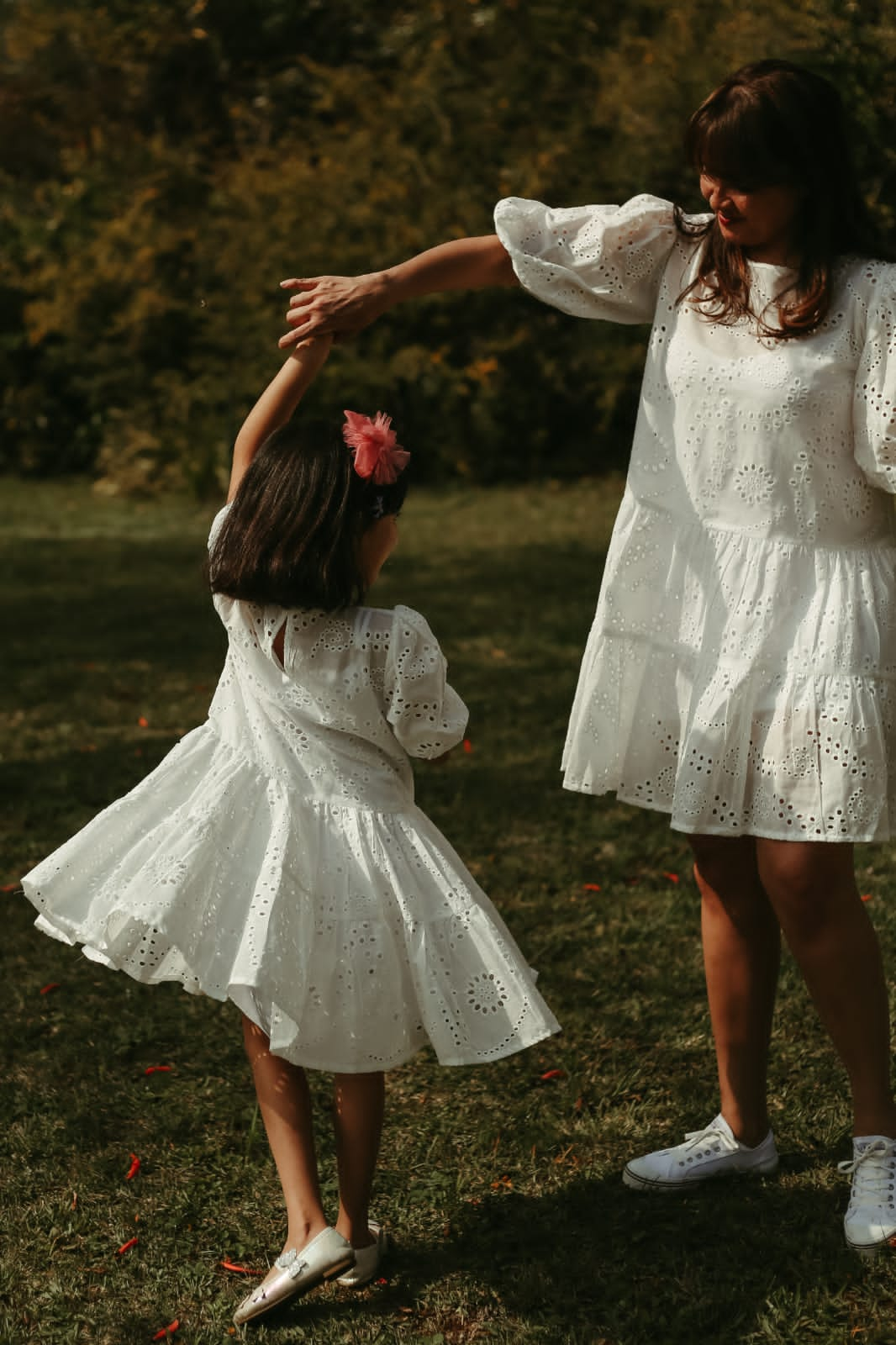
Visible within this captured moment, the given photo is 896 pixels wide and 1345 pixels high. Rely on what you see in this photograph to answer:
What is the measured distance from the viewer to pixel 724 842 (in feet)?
9.41

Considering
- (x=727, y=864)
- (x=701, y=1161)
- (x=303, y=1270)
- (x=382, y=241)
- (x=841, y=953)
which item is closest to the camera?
(x=303, y=1270)

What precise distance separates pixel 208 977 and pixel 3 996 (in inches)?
62.3

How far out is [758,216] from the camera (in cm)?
260

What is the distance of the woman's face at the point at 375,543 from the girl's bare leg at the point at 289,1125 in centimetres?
79

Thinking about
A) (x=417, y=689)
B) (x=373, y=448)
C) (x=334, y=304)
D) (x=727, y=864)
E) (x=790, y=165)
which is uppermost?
(x=790, y=165)

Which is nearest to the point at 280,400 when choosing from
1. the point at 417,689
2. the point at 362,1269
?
the point at 417,689

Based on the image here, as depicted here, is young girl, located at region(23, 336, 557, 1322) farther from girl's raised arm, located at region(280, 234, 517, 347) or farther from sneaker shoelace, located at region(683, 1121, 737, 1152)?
sneaker shoelace, located at region(683, 1121, 737, 1152)

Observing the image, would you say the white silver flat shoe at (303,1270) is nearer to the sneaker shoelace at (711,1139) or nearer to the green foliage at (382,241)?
the sneaker shoelace at (711,1139)

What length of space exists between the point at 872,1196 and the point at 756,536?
46.5 inches

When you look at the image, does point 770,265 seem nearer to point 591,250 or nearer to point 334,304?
point 591,250

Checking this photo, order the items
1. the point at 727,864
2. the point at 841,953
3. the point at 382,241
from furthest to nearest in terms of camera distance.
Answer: the point at 382,241 < the point at 727,864 < the point at 841,953

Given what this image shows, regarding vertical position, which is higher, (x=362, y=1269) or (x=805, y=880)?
(x=805, y=880)

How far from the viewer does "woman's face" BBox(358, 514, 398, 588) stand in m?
2.61

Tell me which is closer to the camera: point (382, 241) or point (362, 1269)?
point (362, 1269)
